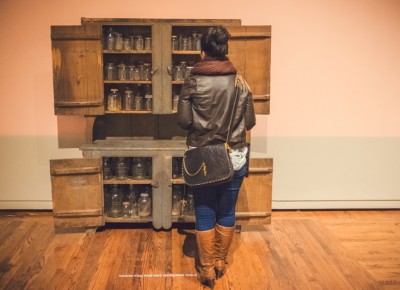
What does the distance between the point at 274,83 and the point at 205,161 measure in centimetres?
180

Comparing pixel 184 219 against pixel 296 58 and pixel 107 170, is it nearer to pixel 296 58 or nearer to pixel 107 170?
pixel 107 170

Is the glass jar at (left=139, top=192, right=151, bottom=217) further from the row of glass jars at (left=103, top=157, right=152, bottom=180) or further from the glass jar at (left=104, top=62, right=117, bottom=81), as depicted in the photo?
the glass jar at (left=104, top=62, right=117, bottom=81)

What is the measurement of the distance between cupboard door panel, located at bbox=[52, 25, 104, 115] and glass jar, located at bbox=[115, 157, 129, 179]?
46cm

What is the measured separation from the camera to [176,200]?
385cm

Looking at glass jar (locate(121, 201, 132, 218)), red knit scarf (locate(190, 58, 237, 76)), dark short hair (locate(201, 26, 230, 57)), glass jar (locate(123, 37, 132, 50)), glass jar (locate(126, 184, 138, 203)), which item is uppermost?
glass jar (locate(123, 37, 132, 50))

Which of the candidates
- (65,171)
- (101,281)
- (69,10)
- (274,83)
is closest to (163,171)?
(65,171)

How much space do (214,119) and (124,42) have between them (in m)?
1.44

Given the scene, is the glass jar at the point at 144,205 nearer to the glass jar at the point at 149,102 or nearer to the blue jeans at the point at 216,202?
the glass jar at the point at 149,102

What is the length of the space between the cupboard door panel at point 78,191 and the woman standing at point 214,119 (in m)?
1.15

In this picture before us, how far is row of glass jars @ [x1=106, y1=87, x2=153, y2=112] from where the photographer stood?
3.73 m

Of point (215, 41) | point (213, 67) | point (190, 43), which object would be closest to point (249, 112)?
point (213, 67)

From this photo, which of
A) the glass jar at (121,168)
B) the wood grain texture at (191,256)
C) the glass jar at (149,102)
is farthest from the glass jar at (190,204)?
the glass jar at (149,102)

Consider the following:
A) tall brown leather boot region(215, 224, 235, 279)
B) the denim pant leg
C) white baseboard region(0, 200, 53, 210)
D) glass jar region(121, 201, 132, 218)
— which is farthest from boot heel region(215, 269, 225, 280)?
white baseboard region(0, 200, 53, 210)

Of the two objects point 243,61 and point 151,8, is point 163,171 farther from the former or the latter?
point 151,8
